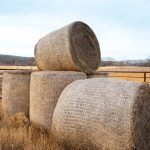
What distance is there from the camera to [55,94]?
244 inches

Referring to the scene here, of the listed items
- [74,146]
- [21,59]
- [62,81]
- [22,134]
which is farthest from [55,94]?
[21,59]

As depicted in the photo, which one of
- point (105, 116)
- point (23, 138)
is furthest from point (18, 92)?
point (105, 116)

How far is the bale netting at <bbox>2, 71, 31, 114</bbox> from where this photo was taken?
7.45 metres

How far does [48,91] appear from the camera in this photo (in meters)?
6.25

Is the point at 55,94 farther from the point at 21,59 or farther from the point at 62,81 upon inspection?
the point at 21,59

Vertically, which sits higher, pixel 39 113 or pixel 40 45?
pixel 40 45

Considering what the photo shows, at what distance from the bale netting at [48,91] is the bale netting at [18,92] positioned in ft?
3.41

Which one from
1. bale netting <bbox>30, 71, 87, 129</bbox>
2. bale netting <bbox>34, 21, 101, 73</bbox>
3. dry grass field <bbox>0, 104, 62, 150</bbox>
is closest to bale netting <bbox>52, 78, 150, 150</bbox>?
dry grass field <bbox>0, 104, 62, 150</bbox>

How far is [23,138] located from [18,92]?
7.28 feet

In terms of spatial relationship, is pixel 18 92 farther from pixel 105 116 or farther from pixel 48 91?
pixel 105 116

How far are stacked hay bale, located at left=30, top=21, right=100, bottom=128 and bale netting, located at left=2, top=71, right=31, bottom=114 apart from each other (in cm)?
45

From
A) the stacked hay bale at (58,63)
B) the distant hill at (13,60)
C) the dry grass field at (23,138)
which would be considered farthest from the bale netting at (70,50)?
the distant hill at (13,60)

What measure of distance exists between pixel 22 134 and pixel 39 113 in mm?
820

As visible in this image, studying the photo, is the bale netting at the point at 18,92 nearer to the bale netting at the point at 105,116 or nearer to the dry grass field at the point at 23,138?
the dry grass field at the point at 23,138
